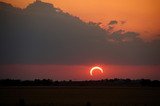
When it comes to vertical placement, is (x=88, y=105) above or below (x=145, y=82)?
below

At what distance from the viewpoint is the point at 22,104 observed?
19.5 metres

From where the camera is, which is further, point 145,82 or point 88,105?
point 145,82

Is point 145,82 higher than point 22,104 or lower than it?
higher

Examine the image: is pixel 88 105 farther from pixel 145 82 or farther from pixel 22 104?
pixel 145 82

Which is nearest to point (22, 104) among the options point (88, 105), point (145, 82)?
point (88, 105)

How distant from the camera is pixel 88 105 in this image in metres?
20.1

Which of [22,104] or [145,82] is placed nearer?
[22,104]

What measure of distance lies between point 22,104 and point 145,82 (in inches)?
6742

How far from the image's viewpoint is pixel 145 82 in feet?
611

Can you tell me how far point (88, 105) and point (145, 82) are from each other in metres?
170
